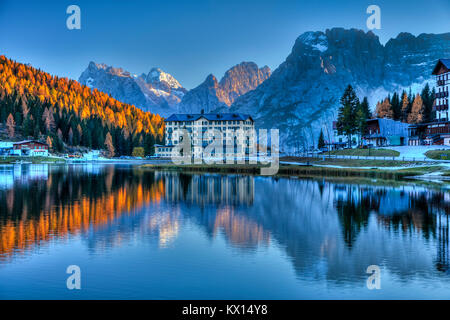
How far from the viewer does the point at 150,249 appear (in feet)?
89.7

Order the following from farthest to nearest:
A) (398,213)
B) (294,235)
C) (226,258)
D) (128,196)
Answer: (128,196)
(398,213)
(294,235)
(226,258)

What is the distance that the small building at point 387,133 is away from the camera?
147m

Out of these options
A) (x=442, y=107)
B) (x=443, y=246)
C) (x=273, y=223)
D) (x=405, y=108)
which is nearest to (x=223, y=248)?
(x=273, y=223)

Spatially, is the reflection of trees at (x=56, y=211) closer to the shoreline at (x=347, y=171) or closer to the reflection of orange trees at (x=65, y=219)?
the reflection of orange trees at (x=65, y=219)

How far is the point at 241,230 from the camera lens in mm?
34125

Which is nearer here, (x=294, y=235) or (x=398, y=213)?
(x=294, y=235)

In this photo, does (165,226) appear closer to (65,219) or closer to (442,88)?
(65,219)

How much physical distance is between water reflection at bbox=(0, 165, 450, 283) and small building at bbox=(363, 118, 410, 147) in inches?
3556

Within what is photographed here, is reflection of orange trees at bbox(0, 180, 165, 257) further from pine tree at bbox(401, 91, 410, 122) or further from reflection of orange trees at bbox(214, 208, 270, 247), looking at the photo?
pine tree at bbox(401, 91, 410, 122)

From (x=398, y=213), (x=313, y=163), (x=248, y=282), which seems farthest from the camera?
(x=313, y=163)

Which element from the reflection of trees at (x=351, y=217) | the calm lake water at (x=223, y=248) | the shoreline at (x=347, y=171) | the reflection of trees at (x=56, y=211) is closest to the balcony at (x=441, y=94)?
the shoreline at (x=347, y=171)
